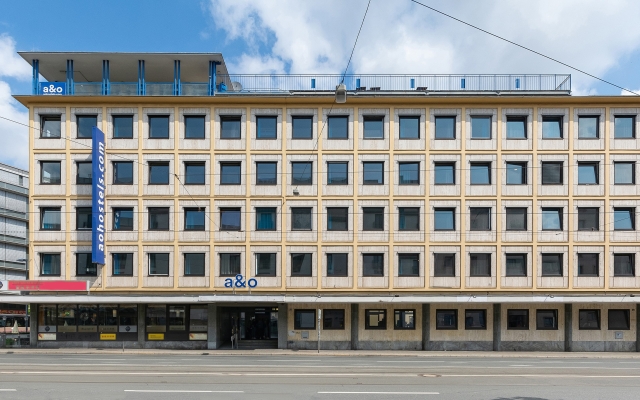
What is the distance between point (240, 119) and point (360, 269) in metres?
12.0

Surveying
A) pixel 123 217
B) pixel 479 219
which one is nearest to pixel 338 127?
pixel 479 219

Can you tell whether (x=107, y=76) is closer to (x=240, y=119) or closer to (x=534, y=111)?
(x=240, y=119)

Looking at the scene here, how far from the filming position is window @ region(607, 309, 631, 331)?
2817 cm

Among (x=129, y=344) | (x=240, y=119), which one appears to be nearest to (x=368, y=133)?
(x=240, y=119)

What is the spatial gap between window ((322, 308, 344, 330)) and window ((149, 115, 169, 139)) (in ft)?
48.9

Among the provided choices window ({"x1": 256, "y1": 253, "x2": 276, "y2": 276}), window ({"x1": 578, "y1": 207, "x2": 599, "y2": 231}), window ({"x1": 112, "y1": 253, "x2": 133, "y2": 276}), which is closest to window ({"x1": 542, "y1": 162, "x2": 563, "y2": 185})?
window ({"x1": 578, "y1": 207, "x2": 599, "y2": 231})

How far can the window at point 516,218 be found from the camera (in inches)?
1123

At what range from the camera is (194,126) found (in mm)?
29031

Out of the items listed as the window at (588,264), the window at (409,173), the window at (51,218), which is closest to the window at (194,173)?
the window at (51,218)

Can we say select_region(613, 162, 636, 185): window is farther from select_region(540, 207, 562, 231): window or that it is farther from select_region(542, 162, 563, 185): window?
select_region(540, 207, 562, 231): window

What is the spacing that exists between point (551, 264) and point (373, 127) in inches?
544

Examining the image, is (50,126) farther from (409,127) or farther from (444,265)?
(444,265)

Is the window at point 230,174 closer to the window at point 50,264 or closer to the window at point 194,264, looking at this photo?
the window at point 194,264

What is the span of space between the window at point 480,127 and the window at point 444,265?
7.65 metres
